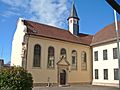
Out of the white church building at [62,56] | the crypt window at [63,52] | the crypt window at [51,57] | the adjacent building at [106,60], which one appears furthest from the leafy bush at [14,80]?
the adjacent building at [106,60]

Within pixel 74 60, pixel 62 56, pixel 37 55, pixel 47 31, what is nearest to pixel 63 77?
pixel 62 56

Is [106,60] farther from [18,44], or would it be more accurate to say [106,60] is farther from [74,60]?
[18,44]

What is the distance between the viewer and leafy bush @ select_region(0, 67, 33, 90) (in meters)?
9.83

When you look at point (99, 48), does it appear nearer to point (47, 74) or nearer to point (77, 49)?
point (77, 49)

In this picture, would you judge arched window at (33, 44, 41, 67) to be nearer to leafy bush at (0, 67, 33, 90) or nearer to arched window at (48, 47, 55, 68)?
arched window at (48, 47, 55, 68)

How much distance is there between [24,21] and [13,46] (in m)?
4.81

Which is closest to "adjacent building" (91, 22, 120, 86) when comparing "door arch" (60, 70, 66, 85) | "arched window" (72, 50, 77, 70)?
"arched window" (72, 50, 77, 70)

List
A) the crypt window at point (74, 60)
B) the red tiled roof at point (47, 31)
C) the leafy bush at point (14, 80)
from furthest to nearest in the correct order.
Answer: the crypt window at point (74, 60) < the red tiled roof at point (47, 31) < the leafy bush at point (14, 80)

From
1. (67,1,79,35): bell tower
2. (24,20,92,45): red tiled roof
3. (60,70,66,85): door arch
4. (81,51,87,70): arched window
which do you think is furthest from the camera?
(67,1,79,35): bell tower

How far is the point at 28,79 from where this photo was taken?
10.3 metres

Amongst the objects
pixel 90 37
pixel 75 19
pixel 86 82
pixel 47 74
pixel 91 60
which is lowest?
pixel 86 82

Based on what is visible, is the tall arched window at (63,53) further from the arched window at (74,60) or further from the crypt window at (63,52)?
the arched window at (74,60)

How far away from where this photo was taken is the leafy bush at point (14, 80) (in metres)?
9.83

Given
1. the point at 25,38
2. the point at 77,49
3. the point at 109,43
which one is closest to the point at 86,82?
the point at 77,49
